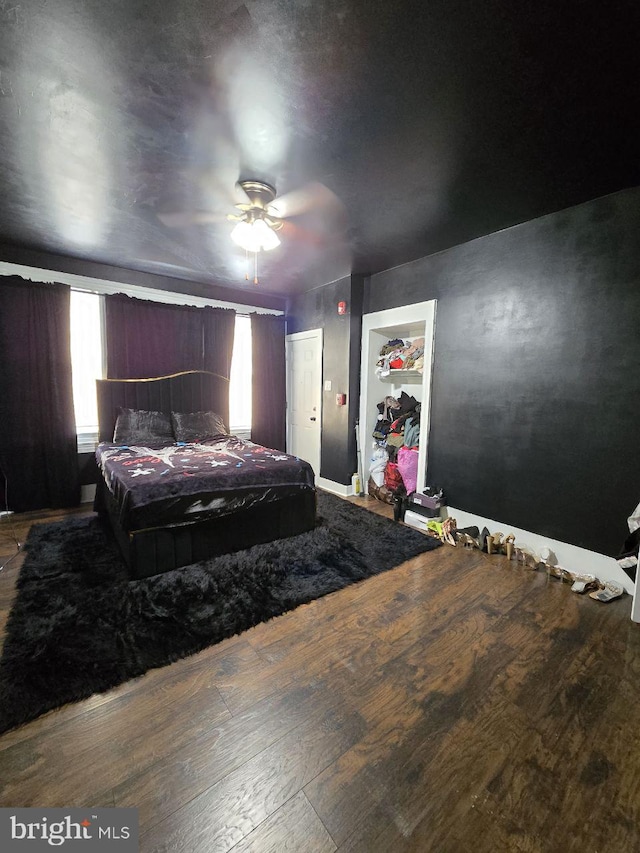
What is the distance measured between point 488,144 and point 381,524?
2854mm

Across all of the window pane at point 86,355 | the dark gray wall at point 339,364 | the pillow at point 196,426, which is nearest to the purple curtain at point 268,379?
the dark gray wall at point 339,364

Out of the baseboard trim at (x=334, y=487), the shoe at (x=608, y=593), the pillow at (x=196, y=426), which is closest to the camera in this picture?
the shoe at (x=608, y=593)

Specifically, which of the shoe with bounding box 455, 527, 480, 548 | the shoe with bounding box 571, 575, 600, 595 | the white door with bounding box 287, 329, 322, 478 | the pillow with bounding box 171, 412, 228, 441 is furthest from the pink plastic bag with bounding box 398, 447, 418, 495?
the pillow with bounding box 171, 412, 228, 441

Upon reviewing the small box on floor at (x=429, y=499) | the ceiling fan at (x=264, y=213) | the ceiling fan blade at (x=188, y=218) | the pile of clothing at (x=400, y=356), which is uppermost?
the ceiling fan blade at (x=188, y=218)

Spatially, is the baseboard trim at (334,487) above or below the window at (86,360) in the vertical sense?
below

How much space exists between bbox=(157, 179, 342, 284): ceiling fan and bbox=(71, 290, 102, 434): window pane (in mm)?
1667

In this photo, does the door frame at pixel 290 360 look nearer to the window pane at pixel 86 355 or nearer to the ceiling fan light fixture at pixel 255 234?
the ceiling fan light fixture at pixel 255 234

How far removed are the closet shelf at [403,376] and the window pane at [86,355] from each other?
3.31m

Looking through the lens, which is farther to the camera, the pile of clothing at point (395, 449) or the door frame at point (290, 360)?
the door frame at point (290, 360)

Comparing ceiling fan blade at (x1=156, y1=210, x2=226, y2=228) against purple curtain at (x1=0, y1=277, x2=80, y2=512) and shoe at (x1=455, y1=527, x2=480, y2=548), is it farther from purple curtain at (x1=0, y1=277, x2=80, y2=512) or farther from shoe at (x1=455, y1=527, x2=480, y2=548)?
shoe at (x1=455, y1=527, x2=480, y2=548)

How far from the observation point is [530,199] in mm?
2285

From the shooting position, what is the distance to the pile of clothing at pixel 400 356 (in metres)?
3.68

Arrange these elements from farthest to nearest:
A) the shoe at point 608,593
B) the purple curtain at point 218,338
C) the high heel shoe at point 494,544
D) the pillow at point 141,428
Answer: the purple curtain at point 218,338, the pillow at point 141,428, the high heel shoe at point 494,544, the shoe at point 608,593

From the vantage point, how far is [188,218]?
265 cm
